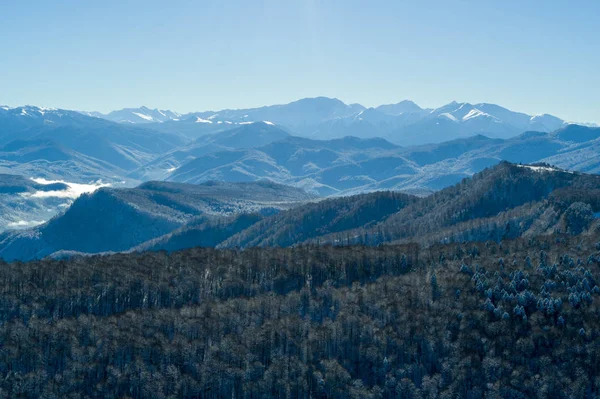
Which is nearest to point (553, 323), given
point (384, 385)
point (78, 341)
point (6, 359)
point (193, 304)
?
point (384, 385)

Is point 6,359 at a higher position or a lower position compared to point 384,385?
higher

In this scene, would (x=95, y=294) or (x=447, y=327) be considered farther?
(x=95, y=294)

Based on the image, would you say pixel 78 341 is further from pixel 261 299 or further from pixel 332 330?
pixel 332 330

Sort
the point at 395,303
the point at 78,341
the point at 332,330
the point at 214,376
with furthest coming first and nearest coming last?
the point at 395,303
the point at 332,330
the point at 78,341
the point at 214,376

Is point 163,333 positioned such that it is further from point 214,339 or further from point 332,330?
point 332,330

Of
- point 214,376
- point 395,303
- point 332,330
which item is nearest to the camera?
point 214,376

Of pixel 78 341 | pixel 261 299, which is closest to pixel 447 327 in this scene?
pixel 261 299
